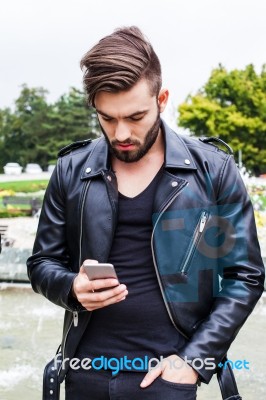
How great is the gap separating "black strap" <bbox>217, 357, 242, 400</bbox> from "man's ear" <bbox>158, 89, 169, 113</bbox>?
0.80 m

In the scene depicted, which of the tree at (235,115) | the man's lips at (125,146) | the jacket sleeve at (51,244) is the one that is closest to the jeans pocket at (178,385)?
the jacket sleeve at (51,244)

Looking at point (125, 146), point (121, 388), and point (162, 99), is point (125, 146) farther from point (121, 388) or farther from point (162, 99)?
point (121, 388)

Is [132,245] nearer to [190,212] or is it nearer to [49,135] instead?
[190,212]

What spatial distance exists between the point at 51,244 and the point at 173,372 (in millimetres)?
551

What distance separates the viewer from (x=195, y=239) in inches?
80.5

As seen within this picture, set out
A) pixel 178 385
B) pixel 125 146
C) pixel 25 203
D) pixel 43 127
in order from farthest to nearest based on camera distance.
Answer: pixel 43 127
pixel 25 203
pixel 125 146
pixel 178 385

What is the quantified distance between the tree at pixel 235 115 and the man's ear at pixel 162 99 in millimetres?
43726

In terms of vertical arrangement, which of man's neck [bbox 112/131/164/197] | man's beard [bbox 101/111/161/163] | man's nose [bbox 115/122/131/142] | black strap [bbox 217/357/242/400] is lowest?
black strap [bbox 217/357/242/400]

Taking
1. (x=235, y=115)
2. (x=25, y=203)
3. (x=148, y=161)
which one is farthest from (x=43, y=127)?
(x=148, y=161)

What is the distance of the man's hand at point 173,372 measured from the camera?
6.36 ft

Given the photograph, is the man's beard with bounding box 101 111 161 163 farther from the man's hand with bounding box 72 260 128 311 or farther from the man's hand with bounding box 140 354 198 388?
the man's hand with bounding box 140 354 198 388

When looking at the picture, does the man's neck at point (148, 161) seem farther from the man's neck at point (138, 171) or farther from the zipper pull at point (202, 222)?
the zipper pull at point (202, 222)

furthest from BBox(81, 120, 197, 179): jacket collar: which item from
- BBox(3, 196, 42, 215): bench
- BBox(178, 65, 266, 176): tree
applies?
BBox(178, 65, 266, 176): tree

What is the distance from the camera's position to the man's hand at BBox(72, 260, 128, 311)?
1846 mm
